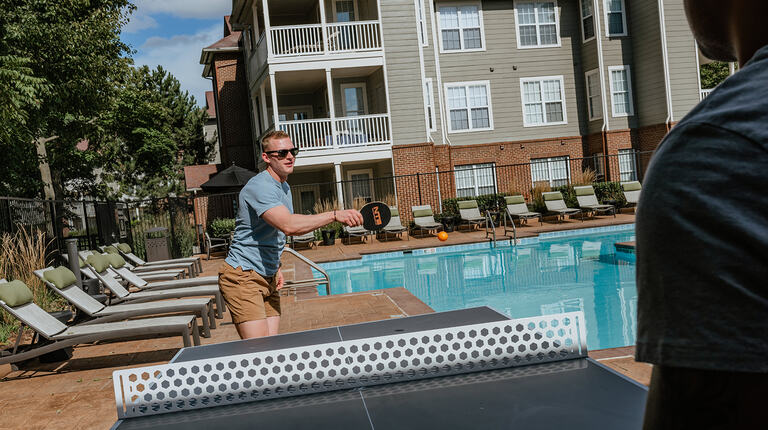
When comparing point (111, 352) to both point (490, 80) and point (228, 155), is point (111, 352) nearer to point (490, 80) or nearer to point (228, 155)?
point (490, 80)

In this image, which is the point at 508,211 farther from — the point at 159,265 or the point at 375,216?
the point at 375,216

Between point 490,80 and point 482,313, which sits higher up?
point 490,80

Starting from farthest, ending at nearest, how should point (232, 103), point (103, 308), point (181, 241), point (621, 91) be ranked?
1. point (232, 103)
2. point (621, 91)
3. point (181, 241)
4. point (103, 308)

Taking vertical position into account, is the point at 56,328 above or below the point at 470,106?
below

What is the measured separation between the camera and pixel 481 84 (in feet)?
85.6

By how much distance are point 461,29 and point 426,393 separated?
2504 cm

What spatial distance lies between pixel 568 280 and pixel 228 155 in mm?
22263

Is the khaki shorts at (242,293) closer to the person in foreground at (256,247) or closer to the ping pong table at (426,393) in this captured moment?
the person in foreground at (256,247)

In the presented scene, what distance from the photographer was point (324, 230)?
21.0 meters

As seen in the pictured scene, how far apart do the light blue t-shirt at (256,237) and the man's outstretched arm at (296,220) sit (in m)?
0.13

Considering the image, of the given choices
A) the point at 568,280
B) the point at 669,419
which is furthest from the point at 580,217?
the point at 669,419

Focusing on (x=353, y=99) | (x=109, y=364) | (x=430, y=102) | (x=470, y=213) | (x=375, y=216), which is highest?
(x=353, y=99)

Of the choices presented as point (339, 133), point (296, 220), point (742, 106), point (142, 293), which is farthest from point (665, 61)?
point (742, 106)

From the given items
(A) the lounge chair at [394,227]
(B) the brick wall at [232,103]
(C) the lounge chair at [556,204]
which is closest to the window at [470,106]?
(C) the lounge chair at [556,204]
